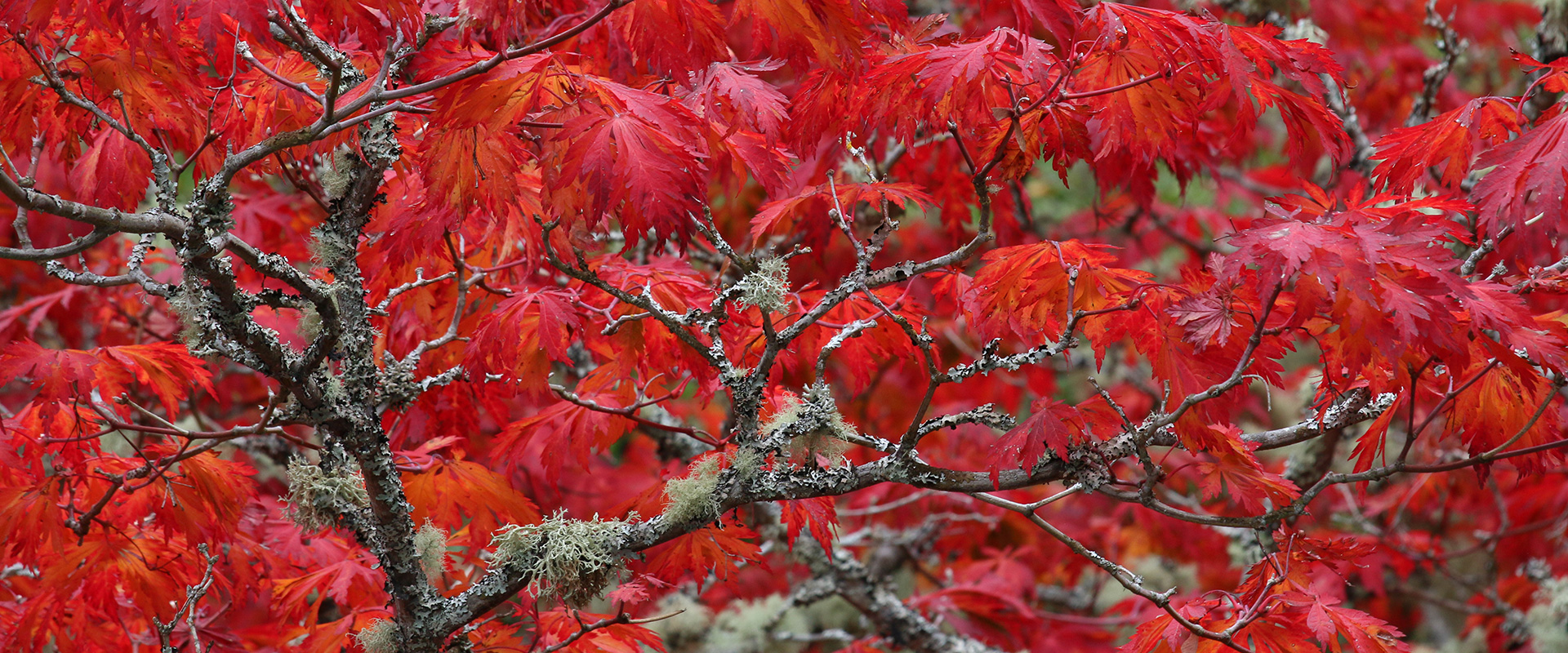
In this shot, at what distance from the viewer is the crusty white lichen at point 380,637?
2.24 metres

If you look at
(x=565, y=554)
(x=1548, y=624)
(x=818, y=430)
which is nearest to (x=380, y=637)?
(x=565, y=554)

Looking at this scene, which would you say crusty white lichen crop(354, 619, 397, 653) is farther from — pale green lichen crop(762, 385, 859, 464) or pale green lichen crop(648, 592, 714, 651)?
pale green lichen crop(648, 592, 714, 651)

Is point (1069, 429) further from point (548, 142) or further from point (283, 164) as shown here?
point (283, 164)

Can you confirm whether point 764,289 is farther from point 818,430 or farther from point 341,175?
point 341,175

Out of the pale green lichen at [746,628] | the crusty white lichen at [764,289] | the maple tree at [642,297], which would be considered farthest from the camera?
the pale green lichen at [746,628]

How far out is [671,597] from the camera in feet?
13.2

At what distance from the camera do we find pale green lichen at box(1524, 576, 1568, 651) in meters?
4.04

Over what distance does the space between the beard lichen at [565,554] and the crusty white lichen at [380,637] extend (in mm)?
322

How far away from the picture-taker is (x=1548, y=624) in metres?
4.18

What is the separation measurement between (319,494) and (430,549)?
0.29m

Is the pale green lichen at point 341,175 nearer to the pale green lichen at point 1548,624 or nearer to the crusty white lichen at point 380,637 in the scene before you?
the crusty white lichen at point 380,637

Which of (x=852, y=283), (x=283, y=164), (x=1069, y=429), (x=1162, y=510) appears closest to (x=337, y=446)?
(x=283, y=164)

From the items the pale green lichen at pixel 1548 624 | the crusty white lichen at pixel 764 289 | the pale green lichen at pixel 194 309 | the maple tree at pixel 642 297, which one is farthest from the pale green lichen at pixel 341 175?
the pale green lichen at pixel 1548 624

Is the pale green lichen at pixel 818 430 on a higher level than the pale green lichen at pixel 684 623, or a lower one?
higher
